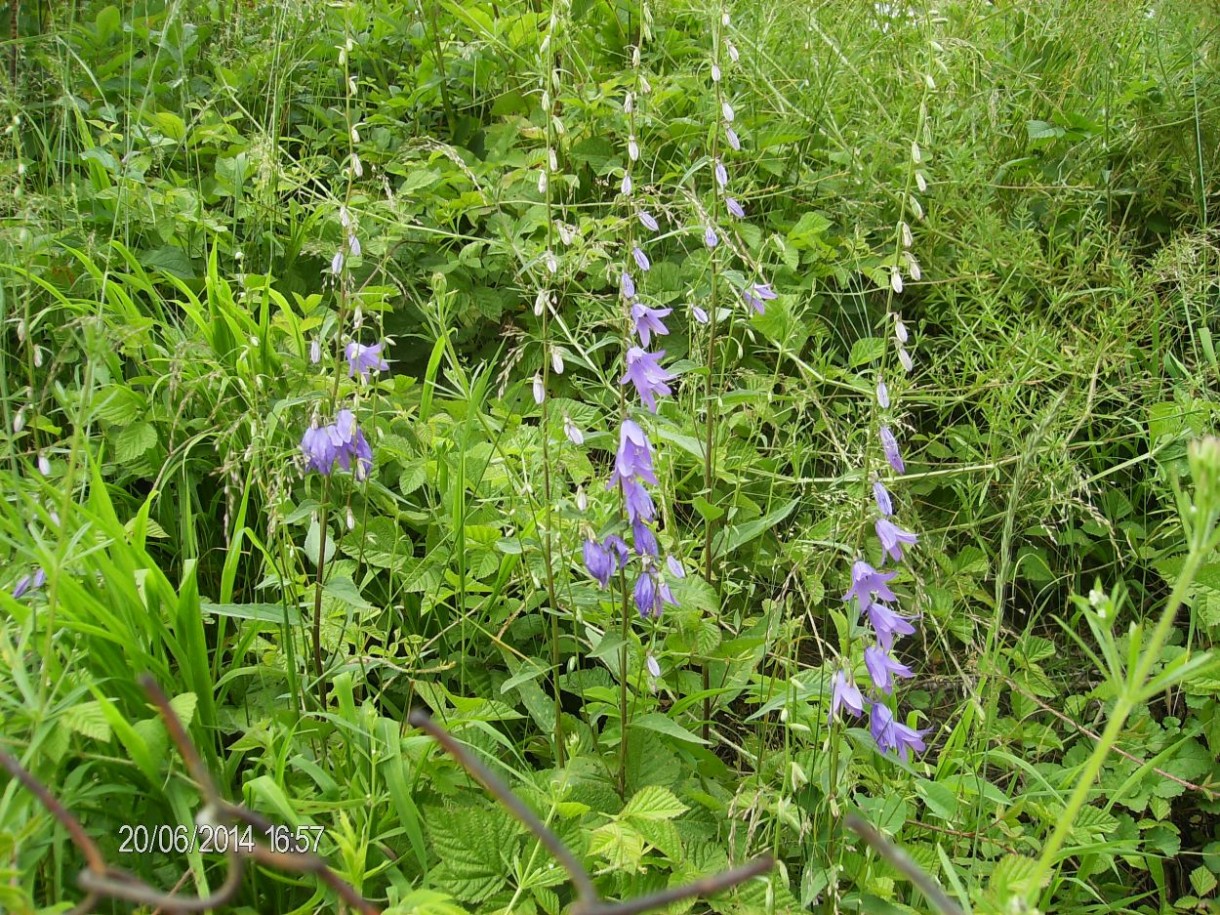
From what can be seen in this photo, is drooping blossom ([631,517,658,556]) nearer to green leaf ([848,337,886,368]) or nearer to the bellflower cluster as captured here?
the bellflower cluster

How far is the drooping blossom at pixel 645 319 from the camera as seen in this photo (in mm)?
1854

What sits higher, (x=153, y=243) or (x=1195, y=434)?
(x=153, y=243)

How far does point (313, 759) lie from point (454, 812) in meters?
0.37

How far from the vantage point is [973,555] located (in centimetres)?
262

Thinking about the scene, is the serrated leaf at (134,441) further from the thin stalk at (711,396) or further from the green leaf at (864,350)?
the green leaf at (864,350)

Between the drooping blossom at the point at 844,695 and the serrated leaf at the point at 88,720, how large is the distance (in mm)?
1186

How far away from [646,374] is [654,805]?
2.50 feet

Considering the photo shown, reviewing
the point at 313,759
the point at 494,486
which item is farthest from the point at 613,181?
the point at 313,759

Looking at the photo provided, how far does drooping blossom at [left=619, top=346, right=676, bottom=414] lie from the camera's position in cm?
179

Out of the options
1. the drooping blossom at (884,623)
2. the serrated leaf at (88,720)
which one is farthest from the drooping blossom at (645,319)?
the serrated leaf at (88,720)

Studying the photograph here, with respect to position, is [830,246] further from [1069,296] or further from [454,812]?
[454,812]

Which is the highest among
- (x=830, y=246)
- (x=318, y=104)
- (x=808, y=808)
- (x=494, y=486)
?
(x=318, y=104)

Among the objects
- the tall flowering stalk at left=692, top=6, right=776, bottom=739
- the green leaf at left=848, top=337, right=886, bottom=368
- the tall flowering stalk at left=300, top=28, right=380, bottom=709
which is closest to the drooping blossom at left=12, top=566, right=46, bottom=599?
the tall flowering stalk at left=300, top=28, right=380, bottom=709

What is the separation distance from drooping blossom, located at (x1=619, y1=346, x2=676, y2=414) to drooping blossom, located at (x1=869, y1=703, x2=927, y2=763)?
0.69m
